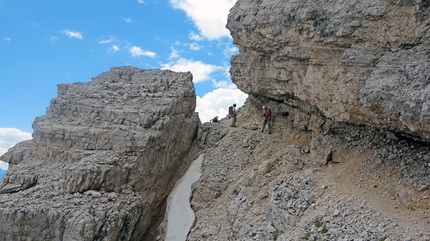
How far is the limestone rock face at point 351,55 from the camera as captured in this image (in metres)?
12.9

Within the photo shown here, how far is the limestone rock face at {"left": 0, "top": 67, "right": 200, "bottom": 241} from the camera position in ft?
63.4

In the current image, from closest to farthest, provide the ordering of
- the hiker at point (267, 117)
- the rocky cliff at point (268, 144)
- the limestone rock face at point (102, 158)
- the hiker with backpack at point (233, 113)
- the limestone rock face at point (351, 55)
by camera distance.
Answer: the limestone rock face at point (351, 55), the rocky cliff at point (268, 144), the limestone rock face at point (102, 158), the hiker at point (267, 117), the hiker with backpack at point (233, 113)

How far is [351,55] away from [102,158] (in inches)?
548

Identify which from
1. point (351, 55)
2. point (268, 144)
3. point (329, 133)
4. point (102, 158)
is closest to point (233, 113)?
point (268, 144)

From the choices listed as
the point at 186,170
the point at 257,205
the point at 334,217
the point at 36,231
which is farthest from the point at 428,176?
the point at 36,231

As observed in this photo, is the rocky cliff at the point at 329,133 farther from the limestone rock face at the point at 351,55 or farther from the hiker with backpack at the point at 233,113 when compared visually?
the hiker with backpack at the point at 233,113

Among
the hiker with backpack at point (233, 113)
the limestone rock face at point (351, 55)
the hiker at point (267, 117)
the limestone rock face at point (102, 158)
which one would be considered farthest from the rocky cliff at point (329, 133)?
the limestone rock face at point (102, 158)

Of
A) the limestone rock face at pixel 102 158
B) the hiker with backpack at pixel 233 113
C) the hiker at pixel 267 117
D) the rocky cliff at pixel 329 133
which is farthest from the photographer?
the hiker with backpack at pixel 233 113

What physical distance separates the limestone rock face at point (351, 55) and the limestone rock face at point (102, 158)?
6.96 meters

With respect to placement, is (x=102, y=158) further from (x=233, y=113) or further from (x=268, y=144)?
(x=233, y=113)

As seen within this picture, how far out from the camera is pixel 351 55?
15.2 metres

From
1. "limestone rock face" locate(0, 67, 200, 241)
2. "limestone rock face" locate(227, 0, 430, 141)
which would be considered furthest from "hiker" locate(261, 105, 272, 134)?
"limestone rock face" locate(0, 67, 200, 241)

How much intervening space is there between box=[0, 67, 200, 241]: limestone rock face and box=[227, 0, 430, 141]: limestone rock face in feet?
22.8

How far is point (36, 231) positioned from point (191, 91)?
12377 mm
